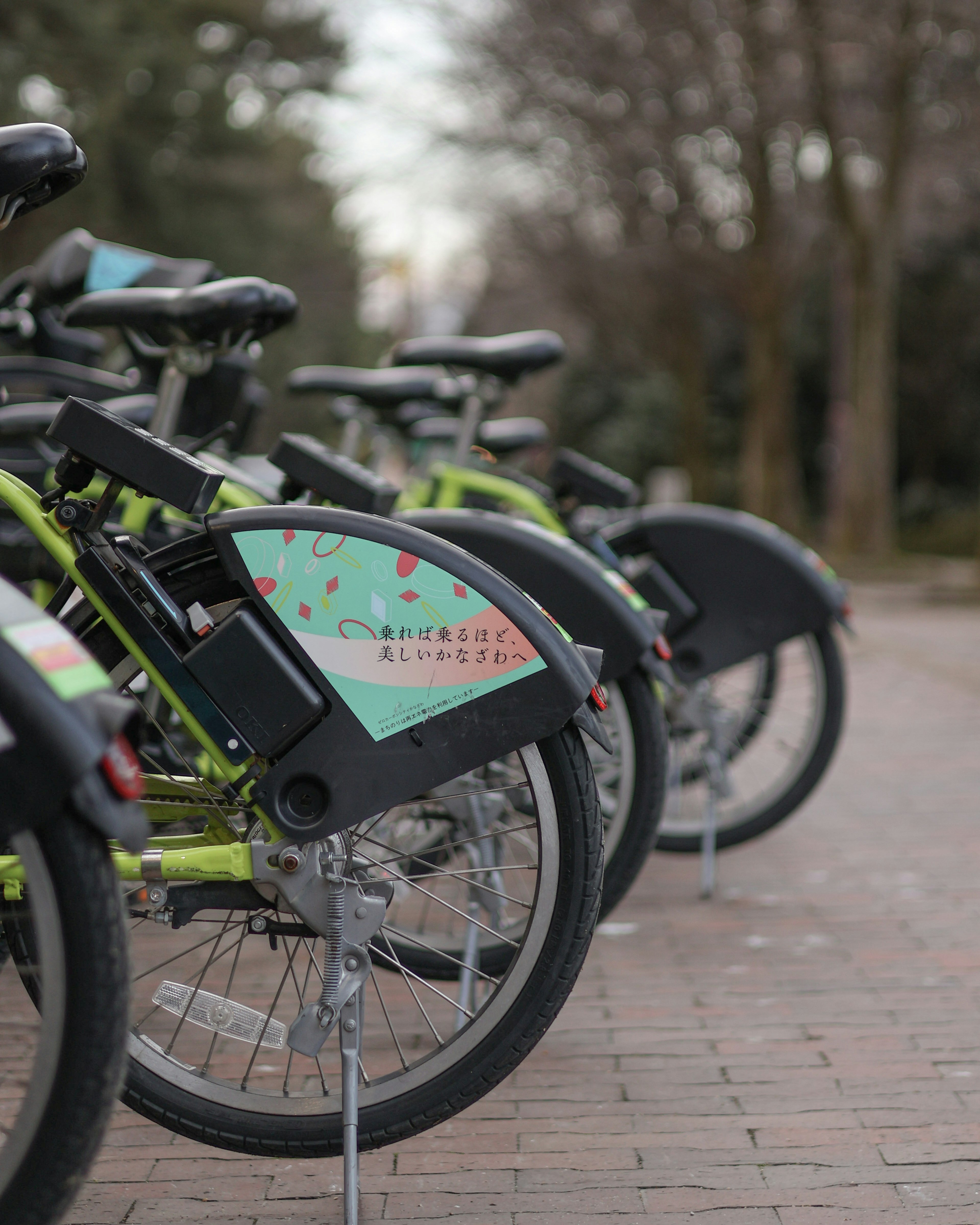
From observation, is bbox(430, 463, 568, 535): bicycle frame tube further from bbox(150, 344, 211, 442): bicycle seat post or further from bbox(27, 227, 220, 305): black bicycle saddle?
bbox(150, 344, 211, 442): bicycle seat post

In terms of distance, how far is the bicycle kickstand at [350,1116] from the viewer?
6.75ft

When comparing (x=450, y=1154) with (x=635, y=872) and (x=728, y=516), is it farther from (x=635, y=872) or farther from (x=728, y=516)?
(x=728, y=516)

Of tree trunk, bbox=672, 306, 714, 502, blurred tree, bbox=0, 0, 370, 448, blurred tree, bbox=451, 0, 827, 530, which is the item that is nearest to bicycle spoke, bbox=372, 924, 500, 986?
blurred tree, bbox=0, 0, 370, 448

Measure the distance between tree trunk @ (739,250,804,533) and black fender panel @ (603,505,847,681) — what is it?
14353 mm

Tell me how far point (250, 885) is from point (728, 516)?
2.35 meters

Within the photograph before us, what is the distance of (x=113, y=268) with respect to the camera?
12.2 feet

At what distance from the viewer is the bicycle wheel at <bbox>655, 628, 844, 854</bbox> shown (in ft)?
13.4

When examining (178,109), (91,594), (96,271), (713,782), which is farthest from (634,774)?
(178,109)

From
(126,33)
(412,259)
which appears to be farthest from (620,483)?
(412,259)

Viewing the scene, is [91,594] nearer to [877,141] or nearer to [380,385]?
[380,385]

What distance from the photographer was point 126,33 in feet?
50.8

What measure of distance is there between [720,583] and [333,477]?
5.56 ft

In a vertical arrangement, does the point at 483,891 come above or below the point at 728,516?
below

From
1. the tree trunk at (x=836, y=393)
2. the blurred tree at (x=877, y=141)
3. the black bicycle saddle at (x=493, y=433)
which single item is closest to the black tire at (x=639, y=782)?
the black bicycle saddle at (x=493, y=433)
